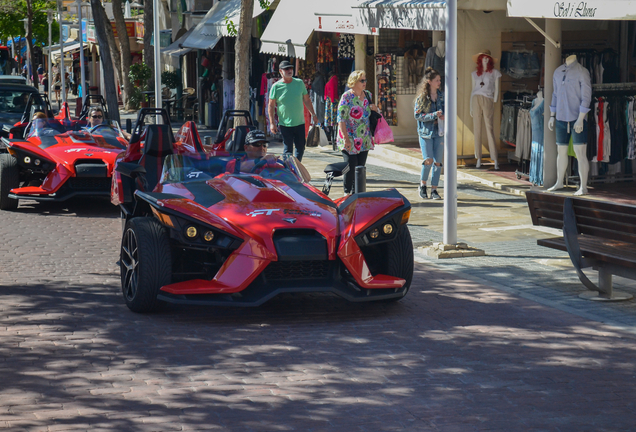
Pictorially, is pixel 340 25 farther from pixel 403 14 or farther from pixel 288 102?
pixel 288 102

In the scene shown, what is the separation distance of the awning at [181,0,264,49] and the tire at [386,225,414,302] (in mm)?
17115

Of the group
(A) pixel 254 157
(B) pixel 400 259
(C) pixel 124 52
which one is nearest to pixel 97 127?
(A) pixel 254 157

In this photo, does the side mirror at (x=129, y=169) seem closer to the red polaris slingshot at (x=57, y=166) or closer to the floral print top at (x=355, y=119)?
the red polaris slingshot at (x=57, y=166)

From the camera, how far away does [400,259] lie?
750 centimetres

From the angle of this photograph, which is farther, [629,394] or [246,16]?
[246,16]

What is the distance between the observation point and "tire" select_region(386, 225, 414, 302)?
747cm

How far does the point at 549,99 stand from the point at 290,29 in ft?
24.8

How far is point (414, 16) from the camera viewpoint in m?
15.0

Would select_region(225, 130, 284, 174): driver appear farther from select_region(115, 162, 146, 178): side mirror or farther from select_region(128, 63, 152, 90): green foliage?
select_region(128, 63, 152, 90): green foliage

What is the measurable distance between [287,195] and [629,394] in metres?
3.20

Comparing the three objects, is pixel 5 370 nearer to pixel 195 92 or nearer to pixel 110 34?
pixel 195 92

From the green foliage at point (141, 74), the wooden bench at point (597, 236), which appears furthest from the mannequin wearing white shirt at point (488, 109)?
the green foliage at point (141, 74)

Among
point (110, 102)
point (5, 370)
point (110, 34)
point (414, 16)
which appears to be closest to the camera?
point (5, 370)

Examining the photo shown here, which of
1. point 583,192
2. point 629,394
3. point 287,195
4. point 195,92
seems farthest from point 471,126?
point 195,92
